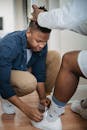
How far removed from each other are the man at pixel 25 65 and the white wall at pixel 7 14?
134 cm

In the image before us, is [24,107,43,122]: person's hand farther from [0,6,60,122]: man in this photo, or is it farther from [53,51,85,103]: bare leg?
[53,51,85,103]: bare leg

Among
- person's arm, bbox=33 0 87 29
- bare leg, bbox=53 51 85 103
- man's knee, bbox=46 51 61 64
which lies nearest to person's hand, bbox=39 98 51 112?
man's knee, bbox=46 51 61 64

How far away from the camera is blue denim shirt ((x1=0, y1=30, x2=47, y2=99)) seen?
1297 millimetres

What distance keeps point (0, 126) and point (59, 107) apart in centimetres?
36

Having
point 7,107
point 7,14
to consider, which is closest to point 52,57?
point 7,107

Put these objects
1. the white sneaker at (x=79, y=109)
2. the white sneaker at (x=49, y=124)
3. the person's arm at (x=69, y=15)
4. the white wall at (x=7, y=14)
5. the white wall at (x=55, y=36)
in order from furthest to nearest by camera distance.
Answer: the white wall at (x=7, y=14) → the white wall at (x=55, y=36) → the white sneaker at (x=79, y=109) → the white sneaker at (x=49, y=124) → the person's arm at (x=69, y=15)

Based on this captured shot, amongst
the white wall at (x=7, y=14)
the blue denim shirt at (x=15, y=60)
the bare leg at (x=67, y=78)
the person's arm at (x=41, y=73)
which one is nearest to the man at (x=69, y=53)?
the bare leg at (x=67, y=78)

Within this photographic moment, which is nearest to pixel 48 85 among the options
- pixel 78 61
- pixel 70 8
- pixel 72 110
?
pixel 72 110

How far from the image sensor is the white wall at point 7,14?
2.82m

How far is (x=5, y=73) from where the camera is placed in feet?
4.25

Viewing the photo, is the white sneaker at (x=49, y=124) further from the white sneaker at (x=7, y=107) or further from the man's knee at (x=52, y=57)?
the man's knee at (x=52, y=57)

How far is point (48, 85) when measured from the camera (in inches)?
63.6

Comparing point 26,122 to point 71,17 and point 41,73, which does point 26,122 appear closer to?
point 41,73

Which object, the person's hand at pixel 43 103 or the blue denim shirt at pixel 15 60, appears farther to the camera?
the person's hand at pixel 43 103
